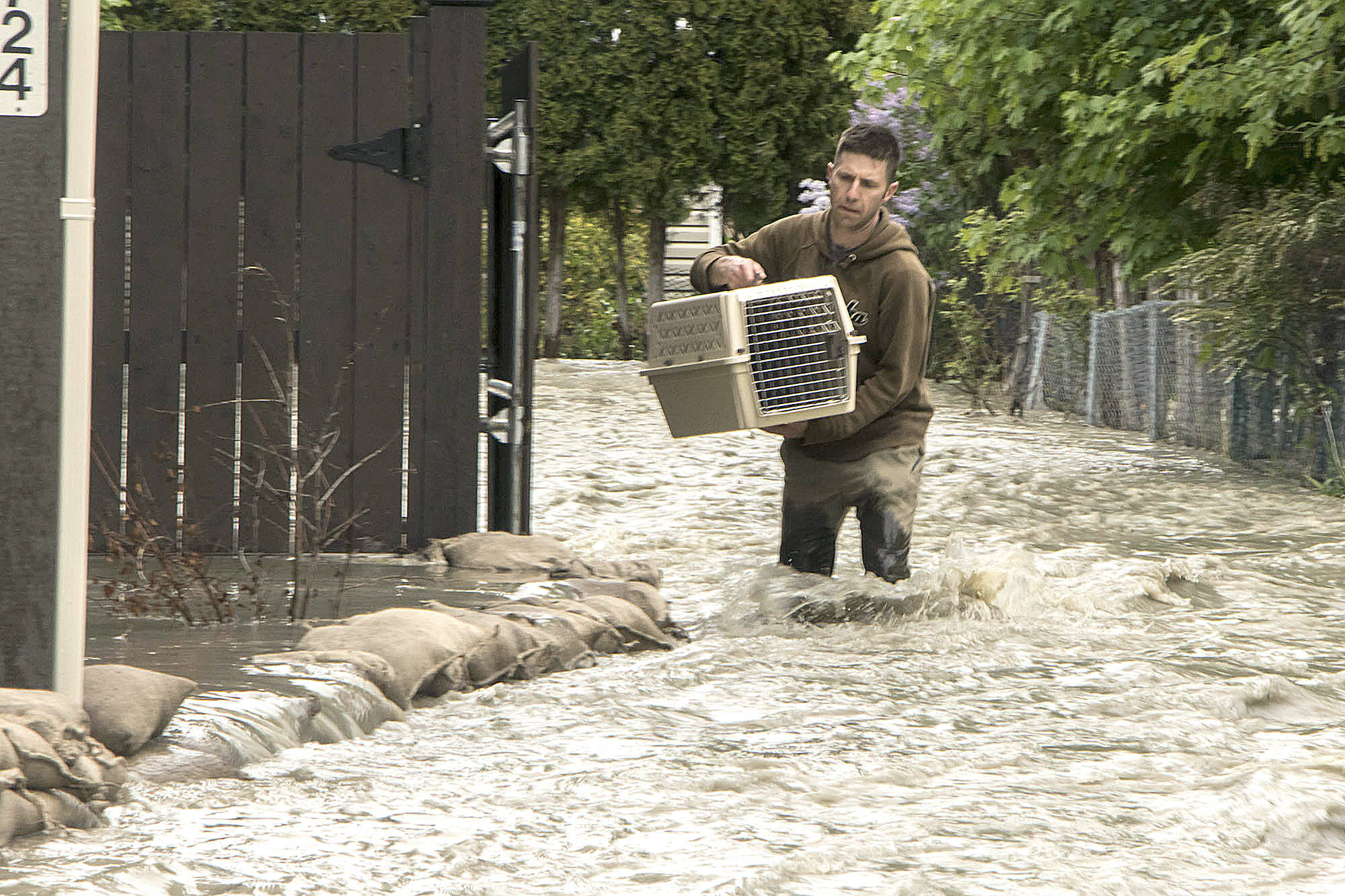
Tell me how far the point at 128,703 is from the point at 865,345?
3.01m

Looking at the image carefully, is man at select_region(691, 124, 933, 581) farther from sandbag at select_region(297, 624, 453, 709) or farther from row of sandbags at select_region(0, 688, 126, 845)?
row of sandbags at select_region(0, 688, 126, 845)

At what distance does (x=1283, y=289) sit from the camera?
11062 mm

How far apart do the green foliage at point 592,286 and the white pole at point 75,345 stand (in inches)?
908

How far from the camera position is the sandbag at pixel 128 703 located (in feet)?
12.2

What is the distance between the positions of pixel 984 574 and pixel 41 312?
13.1 feet

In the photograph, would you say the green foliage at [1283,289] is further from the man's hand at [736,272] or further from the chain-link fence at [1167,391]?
the man's hand at [736,272]

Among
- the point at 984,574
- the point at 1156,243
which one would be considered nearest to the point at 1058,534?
the point at 984,574

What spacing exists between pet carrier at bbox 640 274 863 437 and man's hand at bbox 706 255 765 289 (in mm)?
147

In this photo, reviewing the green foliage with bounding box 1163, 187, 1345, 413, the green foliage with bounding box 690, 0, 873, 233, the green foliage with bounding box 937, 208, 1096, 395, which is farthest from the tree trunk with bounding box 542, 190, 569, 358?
the green foliage with bounding box 1163, 187, 1345, 413

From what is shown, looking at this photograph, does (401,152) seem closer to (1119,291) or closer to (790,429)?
(790,429)

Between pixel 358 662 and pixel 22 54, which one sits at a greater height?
pixel 22 54

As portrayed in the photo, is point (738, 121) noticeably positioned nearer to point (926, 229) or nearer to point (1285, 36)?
point (926, 229)

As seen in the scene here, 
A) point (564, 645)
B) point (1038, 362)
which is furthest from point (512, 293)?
point (1038, 362)

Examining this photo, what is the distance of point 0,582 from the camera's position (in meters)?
3.54
